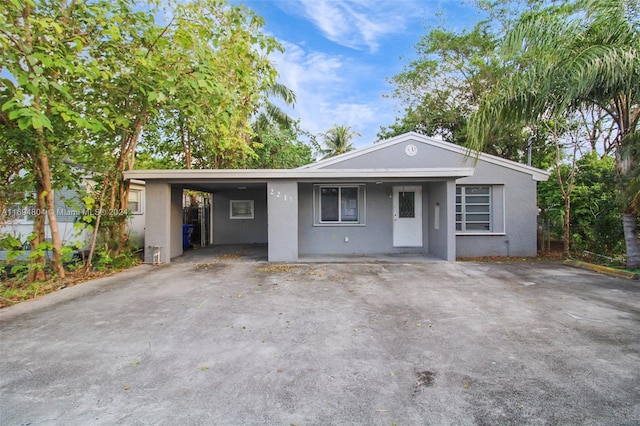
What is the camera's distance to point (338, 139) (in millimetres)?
25125

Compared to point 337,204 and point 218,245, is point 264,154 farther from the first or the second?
point 337,204

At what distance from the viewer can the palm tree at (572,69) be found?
186 inches

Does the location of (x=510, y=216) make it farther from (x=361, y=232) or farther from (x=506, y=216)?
(x=361, y=232)

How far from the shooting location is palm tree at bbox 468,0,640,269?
4727 mm

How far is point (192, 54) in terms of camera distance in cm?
597

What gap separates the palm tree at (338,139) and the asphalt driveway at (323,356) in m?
20.5

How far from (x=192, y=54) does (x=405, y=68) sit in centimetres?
1290

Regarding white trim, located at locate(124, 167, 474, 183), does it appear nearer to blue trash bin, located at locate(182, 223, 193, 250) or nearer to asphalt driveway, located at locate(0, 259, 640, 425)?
asphalt driveway, located at locate(0, 259, 640, 425)

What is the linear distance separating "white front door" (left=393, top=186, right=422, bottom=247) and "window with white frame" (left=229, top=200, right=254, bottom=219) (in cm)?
607

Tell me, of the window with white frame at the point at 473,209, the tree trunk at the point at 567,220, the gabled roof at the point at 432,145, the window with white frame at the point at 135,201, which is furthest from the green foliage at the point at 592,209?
the window with white frame at the point at 135,201

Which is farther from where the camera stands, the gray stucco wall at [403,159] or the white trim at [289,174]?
the gray stucco wall at [403,159]

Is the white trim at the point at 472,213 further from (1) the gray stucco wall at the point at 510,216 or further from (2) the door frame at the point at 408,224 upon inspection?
(2) the door frame at the point at 408,224

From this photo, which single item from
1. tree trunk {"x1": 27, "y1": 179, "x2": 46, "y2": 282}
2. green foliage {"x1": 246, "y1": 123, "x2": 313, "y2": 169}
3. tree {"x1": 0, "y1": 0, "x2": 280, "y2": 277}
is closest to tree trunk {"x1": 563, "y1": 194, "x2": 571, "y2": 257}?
tree {"x1": 0, "y1": 0, "x2": 280, "y2": 277}

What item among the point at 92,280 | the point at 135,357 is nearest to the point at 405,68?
the point at 92,280
